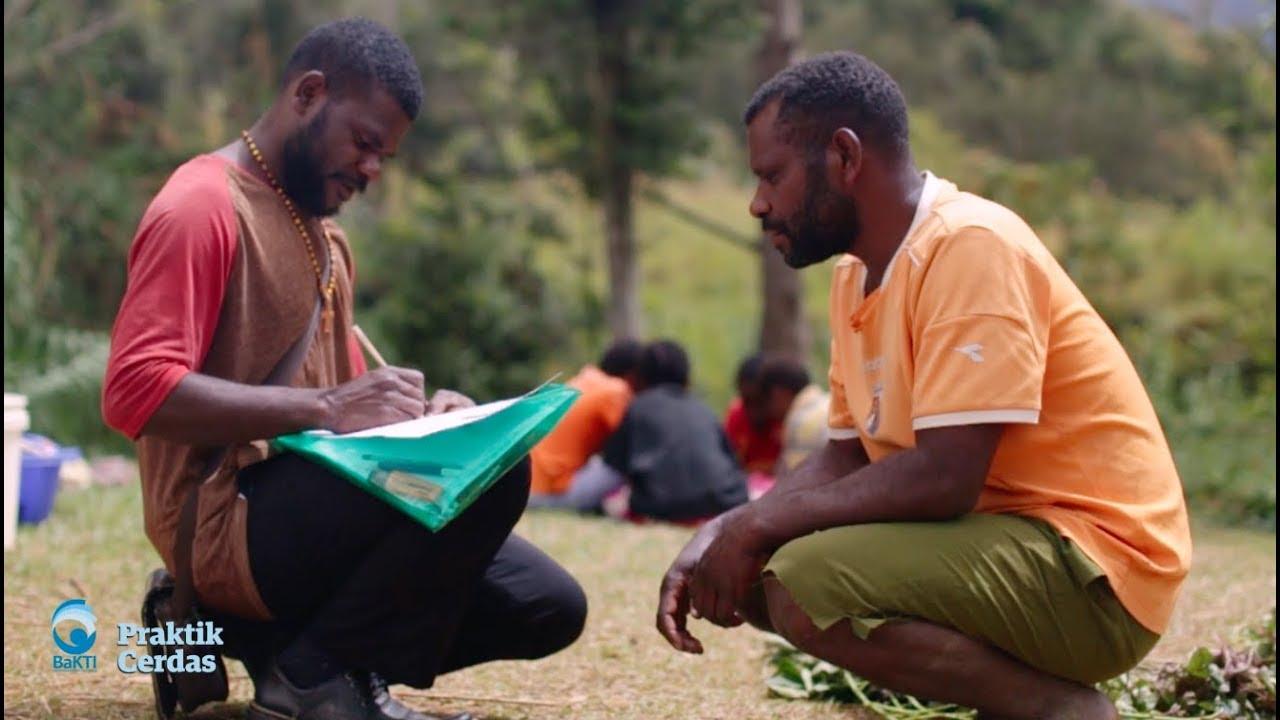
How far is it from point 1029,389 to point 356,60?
159 centimetres

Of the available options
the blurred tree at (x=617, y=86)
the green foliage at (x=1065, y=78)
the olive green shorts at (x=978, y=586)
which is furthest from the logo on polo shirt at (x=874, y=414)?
the green foliage at (x=1065, y=78)

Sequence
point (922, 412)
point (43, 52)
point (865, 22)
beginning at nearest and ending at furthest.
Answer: point (922, 412) < point (43, 52) < point (865, 22)

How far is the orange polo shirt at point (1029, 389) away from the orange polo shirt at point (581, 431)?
18.0 feet

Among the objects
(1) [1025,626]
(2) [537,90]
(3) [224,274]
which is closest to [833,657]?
(1) [1025,626]

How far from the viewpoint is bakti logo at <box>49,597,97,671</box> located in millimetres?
3910

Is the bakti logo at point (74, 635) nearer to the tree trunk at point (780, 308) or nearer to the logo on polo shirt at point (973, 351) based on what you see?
the logo on polo shirt at point (973, 351)

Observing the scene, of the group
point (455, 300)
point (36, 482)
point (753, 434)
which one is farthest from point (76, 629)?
point (455, 300)

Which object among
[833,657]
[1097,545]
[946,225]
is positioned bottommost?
[833,657]

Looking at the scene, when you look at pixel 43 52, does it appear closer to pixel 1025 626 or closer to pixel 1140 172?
pixel 1025 626

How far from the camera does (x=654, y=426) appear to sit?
26.5 ft

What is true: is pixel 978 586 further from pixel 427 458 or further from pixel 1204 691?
pixel 1204 691

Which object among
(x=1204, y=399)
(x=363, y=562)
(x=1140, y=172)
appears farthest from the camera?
(x=1140, y=172)

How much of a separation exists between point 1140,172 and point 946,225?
1767 centimetres

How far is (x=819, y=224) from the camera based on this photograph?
305 cm
